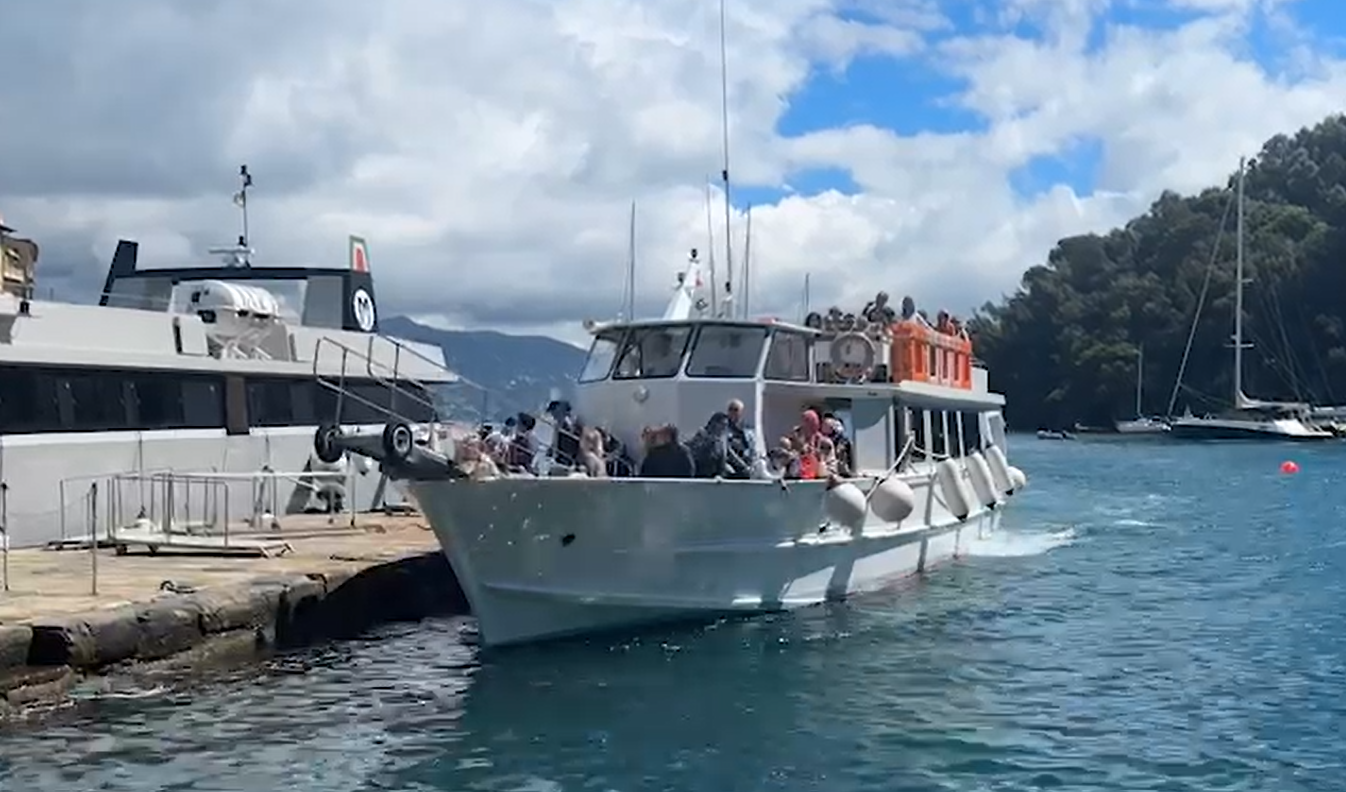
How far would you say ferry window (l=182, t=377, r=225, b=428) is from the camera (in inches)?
993

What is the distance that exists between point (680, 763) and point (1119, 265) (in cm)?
12020

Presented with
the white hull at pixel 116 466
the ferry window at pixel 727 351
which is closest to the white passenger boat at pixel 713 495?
the ferry window at pixel 727 351

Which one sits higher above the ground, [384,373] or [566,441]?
[384,373]

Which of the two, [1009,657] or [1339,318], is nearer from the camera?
[1009,657]

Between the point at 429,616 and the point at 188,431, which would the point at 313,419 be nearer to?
the point at 188,431

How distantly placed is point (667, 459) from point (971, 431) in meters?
11.0

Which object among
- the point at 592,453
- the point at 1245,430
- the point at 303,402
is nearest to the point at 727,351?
the point at 592,453

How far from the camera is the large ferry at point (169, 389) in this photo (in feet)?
71.6

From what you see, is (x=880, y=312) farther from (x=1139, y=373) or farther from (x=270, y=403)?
(x=1139, y=373)

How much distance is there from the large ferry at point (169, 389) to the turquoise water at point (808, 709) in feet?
13.4

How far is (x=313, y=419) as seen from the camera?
94.2 feet

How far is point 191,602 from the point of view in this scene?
16438mm

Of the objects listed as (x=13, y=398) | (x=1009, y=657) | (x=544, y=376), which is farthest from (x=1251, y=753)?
(x=13, y=398)

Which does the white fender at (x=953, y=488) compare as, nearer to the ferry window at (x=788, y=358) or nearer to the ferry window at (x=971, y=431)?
the ferry window at (x=971, y=431)
